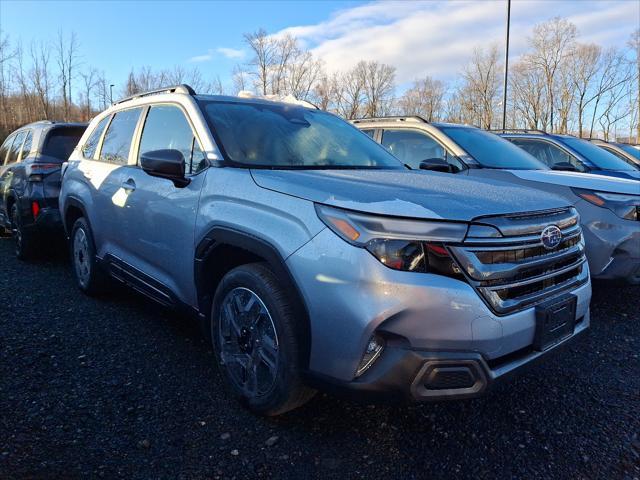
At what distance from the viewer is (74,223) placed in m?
4.61

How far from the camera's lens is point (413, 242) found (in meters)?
1.94

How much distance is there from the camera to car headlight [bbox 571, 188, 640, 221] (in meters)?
4.11

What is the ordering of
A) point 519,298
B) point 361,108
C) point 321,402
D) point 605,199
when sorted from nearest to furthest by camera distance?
point 519,298
point 321,402
point 605,199
point 361,108

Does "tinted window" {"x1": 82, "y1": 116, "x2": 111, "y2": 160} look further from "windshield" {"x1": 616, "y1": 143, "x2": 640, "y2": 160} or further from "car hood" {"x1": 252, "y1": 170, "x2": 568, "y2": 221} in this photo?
"windshield" {"x1": 616, "y1": 143, "x2": 640, "y2": 160}

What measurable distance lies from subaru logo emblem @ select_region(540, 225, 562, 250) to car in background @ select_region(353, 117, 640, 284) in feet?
6.22

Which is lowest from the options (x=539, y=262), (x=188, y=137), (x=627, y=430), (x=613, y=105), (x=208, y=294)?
(x=627, y=430)

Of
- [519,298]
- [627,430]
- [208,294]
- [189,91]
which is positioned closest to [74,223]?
[189,91]

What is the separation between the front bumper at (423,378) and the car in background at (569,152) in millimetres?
6144

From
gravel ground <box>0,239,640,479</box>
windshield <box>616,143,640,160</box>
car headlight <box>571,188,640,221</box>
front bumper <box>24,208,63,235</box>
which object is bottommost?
gravel ground <box>0,239,640,479</box>

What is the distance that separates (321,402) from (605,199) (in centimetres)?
311

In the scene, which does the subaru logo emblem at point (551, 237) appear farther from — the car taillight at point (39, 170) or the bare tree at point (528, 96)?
the bare tree at point (528, 96)

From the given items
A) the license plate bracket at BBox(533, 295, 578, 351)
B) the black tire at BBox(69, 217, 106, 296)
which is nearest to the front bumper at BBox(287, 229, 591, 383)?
the license plate bracket at BBox(533, 295, 578, 351)

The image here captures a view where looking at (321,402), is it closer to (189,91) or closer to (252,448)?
(252,448)

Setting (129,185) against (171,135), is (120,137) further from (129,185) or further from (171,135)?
(171,135)
